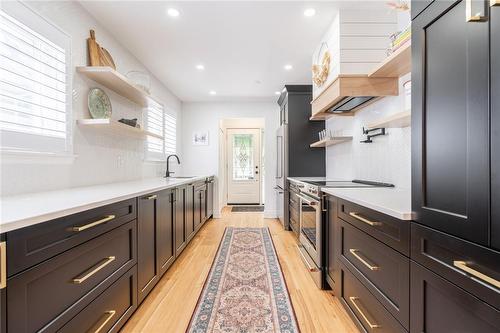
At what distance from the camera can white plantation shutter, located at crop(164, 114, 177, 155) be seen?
175 inches

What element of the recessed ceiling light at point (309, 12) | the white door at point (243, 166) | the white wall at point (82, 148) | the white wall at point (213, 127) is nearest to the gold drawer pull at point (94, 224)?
the white wall at point (82, 148)

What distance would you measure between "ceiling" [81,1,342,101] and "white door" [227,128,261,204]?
10.1ft

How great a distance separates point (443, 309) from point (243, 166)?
20.7 ft

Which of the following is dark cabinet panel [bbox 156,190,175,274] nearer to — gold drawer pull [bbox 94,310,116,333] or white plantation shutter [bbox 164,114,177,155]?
gold drawer pull [bbox 94,310,116,333]

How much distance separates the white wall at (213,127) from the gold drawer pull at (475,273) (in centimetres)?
442

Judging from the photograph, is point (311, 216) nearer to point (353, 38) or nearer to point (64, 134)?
point (353, 38)

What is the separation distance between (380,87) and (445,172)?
1439mm

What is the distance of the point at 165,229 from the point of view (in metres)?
2.34

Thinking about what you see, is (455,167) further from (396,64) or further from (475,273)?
(396,64)

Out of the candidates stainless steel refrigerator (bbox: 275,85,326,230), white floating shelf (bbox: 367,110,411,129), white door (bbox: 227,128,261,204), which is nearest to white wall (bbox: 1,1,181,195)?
stainless steel refrigerator (bbox: 275,85,326,230)

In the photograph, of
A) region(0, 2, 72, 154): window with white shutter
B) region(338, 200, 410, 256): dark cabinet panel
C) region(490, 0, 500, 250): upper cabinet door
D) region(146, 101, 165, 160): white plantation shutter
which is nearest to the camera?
region(490, 0, 500, 250): upper cabinet door

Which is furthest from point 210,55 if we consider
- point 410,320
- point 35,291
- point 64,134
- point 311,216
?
point 410,320

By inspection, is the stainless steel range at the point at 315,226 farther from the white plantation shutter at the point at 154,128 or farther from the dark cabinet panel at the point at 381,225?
the white plantation shutter at the point at 154,128

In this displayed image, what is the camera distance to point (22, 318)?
889 mm
